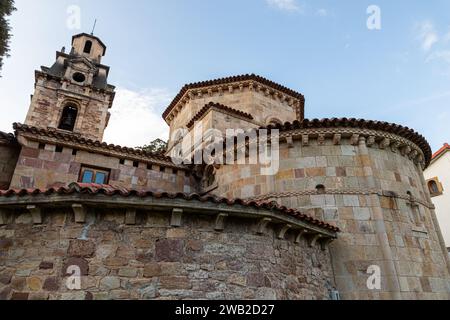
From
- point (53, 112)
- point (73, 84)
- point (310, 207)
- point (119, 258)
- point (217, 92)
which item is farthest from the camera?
point (73, 84)

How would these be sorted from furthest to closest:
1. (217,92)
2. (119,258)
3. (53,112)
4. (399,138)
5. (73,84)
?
(73,84), (53,112), (217,92), (399,138), (119,258)

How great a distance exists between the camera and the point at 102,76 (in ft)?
67.8

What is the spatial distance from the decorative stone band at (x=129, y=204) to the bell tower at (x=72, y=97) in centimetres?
1305

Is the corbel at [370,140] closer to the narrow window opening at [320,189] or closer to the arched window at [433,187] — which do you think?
the narrow window opening at [320,189]

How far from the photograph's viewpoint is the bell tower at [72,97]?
53.6 ft

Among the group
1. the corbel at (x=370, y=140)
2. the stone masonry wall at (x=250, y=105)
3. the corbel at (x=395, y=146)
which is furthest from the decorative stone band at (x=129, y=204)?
the stone masonry wall at (x=250, y=105)

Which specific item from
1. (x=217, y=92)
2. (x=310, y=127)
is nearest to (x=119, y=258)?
(x=310, y=127)

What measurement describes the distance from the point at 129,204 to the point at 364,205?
19.0 ft

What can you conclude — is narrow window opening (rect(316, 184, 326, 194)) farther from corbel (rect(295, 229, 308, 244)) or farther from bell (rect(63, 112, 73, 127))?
bell (rect(63, 112, 73, 127))

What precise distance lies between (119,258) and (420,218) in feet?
25.7

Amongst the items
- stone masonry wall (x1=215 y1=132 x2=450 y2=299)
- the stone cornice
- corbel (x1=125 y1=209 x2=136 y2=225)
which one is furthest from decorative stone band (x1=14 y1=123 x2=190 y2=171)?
corbel (x1=125 y1=209 x2=136 y2=225)

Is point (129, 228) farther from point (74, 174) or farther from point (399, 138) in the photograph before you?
point (399, 138)

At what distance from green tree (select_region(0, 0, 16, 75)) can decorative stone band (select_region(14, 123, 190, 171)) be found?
1.89 meters

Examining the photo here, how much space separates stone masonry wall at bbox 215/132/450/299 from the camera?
6441 millimetres
